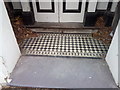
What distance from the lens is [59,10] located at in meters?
2.48

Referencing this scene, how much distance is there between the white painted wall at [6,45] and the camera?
1118 millimetres

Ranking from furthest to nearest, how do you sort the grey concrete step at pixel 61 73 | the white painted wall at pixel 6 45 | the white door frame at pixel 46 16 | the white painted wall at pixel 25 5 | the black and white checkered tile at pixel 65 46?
the white door frame at pixel 46 16 → the white painted wall at pixel 25 5 → the black and white checkered tile at pixel 65 46 → the grey concrete step at pixel 61 73 → the white painted wall at pixel 6 45

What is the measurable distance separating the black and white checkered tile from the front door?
0.57 m

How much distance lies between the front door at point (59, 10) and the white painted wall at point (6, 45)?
→ 135 cm

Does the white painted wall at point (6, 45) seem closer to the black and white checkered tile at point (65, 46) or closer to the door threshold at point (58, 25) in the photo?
the black and white checkered tile at point (65, 46)

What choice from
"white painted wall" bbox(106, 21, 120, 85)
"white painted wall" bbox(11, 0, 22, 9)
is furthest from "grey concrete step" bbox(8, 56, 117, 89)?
"white painted wall" bbox(11, 0, 22, 9)

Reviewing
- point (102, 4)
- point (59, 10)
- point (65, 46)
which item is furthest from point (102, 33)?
point (59, 10)

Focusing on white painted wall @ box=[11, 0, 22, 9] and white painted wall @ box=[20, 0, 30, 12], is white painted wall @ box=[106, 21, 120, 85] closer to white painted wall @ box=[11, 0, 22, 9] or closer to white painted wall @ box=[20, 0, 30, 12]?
white painted wall @ box=[20, 0, 30, 12]

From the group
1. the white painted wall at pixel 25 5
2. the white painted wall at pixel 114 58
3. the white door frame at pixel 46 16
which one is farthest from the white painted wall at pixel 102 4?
the white painted wall at pixel 25 5

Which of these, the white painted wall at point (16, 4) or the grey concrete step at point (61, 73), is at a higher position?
the white painted wall at point (16, 4)

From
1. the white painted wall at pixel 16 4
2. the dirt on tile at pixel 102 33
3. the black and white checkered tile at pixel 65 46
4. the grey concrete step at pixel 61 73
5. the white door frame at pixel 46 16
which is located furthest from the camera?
the white door frame at pixel 46 16

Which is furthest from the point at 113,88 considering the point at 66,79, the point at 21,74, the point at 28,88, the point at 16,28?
the point at 16,28

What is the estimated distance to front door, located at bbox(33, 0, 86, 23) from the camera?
2.39 metres

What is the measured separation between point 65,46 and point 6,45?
0.94 metres
